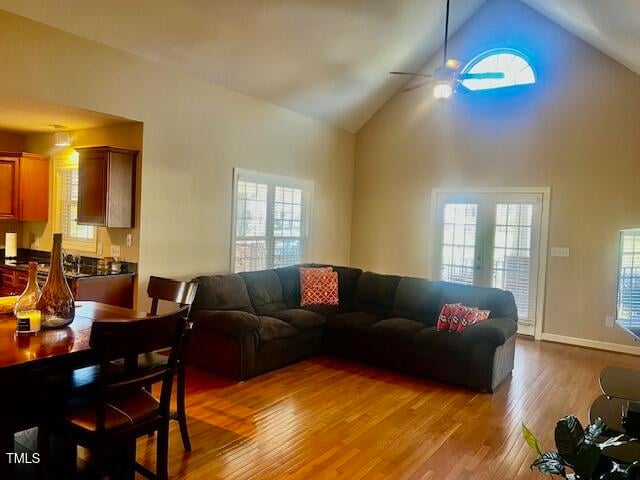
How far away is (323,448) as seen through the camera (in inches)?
119

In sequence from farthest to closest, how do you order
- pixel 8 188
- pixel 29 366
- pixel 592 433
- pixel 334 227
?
1. pixel 334 227
2. pixel 8 188
3. pixel 29 366
4. pixel 592 433

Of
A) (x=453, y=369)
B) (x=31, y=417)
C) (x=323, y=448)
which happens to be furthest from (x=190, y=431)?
(x=453, y=369)

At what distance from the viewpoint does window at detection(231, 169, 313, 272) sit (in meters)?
Answer: 5.89

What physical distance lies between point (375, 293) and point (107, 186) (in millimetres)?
3209

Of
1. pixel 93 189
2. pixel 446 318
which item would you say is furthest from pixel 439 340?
pixel 93 189

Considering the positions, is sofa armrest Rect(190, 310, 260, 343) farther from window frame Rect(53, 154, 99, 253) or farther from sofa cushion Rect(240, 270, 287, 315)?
window frame Rect(53, 154, 99, 253)

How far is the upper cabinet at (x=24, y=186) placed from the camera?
17.7ft

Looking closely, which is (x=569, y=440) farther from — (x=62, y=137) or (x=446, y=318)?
(x=62, y=137)

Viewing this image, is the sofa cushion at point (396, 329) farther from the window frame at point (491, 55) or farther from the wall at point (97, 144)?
the window frame at point (491, 55)

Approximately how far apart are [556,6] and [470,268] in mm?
3567

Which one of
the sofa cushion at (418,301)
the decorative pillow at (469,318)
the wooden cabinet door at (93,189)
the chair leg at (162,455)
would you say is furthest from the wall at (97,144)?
the decorative pillow at (469,318)

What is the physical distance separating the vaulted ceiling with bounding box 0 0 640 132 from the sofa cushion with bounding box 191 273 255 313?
231 cm

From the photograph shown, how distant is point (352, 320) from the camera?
16.7 ft

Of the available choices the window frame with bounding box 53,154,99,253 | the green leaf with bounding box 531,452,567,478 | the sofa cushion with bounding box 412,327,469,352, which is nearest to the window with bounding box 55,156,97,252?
the window frame with bounding box 53,154,99,253
